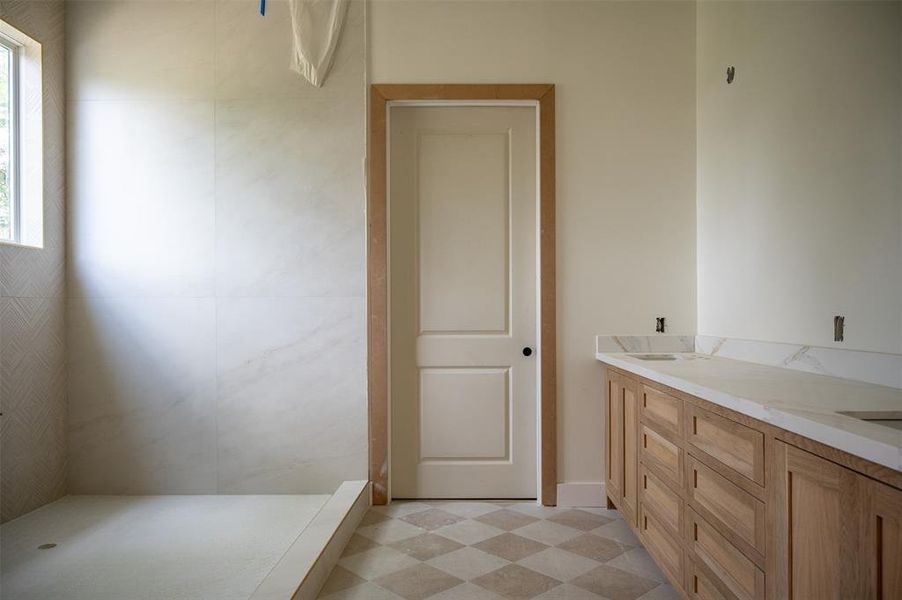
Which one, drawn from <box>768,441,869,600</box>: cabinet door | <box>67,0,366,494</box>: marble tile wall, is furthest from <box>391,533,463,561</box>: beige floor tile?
<box>768,441,869,600</box>: cabinet door

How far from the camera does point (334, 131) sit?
3.27 m

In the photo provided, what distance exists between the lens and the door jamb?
3.25 metres

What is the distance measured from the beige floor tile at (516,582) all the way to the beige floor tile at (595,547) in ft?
0.98

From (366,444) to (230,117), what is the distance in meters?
1.96

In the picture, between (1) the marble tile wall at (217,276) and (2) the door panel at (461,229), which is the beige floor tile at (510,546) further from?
(2) the door panel at (461,229)

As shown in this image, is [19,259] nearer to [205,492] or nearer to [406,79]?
→ [205,492]

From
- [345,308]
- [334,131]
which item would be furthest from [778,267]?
[334,131]

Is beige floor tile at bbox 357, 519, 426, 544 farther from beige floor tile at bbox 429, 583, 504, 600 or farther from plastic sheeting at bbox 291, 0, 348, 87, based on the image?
plastic sheeting at bbox 291, 0, 348, 87

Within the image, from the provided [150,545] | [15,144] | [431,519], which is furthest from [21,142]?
[431,519]

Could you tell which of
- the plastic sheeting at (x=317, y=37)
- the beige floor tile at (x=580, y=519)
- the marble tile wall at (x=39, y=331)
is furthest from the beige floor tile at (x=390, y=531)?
the plastic sheeting at (x=317, y=37)

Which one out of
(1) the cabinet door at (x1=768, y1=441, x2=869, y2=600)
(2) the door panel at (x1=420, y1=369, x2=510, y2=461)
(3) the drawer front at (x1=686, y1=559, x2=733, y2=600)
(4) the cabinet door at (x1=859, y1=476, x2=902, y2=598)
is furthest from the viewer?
(2) the door panel at (x1=420, y1=369, x2=510, y2=461)

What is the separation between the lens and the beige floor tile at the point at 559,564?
2473mm

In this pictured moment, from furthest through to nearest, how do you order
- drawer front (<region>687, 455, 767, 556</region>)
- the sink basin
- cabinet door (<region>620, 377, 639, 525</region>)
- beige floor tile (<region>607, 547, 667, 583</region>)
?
cabinet door (<region>620, 377, 639, 525</region>) → beige floor tile (<region>607, 547, 667, 583</region>) → drawer front (<region>687, 455, 767, 556</region>) → the sink basin

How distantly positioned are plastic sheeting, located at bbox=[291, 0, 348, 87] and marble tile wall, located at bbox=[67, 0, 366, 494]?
0.19 ft
